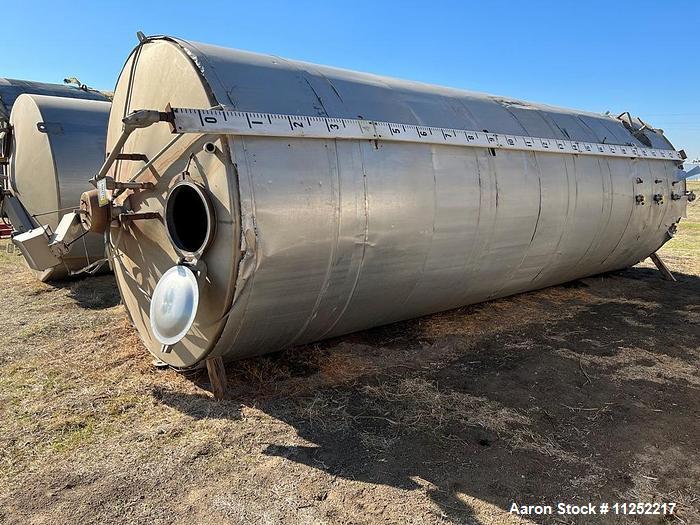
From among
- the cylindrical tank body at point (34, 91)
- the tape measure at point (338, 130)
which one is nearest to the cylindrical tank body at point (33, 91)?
the cylindrical tank body at point (34, 91)

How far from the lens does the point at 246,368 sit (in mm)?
4676

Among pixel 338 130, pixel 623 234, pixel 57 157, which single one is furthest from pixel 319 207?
pixel 623 234

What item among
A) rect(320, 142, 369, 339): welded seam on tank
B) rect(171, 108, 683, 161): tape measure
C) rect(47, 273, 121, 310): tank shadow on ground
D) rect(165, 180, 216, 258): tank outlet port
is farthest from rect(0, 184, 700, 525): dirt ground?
rect(171, 108, 683, 161): tape measure

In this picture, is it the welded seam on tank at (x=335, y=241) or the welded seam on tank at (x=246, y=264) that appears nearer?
the welded seam on tank at (x=246, y=264)

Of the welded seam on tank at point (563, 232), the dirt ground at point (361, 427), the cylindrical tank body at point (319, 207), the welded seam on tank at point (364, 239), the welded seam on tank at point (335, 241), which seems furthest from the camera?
the welded seam on tank at point (563, 232)

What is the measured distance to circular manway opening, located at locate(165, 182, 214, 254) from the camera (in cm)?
372

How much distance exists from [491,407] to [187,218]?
3.08 metres

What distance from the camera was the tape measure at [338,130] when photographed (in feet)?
11.1

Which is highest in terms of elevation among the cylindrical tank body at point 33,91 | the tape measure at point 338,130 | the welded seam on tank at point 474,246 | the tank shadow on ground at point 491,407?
the cylindrical tank body at point 33,91

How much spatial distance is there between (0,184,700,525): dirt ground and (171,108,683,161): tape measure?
221 cm

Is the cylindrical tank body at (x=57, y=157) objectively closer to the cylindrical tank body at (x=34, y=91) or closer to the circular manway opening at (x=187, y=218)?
the cylindrical tank body at (x=34, y=91)

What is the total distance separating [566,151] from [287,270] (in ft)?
13.8

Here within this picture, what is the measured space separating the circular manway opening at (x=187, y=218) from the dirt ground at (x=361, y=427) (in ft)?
4.33

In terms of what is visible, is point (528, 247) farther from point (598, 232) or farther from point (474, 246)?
point (598, 232)
